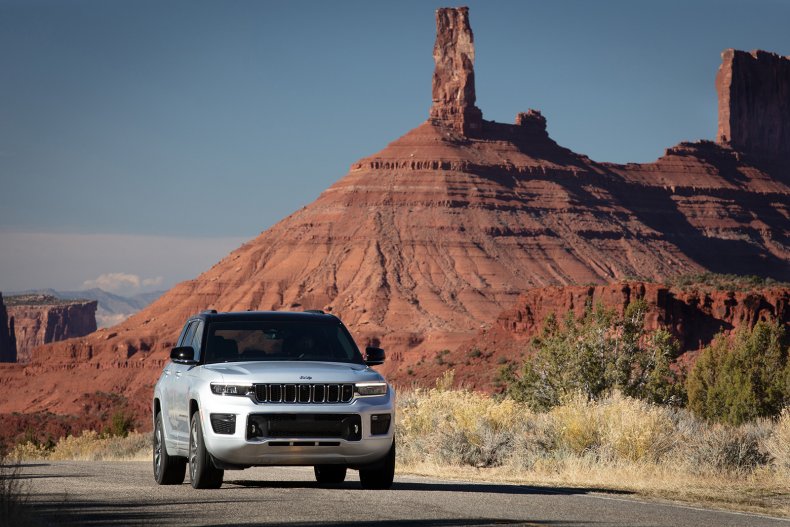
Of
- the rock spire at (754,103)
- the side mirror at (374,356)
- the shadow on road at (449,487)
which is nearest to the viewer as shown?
the side mirror at (374,356)

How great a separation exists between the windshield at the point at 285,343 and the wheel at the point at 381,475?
1165 millimetres

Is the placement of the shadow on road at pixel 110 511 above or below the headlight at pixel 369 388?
below

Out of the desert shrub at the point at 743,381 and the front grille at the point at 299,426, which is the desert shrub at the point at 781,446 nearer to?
the front grille at the point at 299,426

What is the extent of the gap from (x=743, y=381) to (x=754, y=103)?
463ft

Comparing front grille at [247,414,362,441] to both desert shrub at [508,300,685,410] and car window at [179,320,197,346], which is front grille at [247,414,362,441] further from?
desert shrub at [508,300,685,410]

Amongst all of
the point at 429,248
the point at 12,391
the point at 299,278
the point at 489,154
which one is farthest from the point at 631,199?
the point at 12,391

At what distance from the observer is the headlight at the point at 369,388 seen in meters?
13.6

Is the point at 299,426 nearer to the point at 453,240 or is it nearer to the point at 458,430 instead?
the point at 458,430

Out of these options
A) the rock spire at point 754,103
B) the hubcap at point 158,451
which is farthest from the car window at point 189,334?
the rock spire at point 754,103

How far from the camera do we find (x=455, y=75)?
150 m

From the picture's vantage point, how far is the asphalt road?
11.6m

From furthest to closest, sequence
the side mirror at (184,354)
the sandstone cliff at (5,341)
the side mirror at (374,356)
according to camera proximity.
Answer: the sandstone cliff at (5,341) → the side mirror at (184,354) → the side mirror at (374,356)

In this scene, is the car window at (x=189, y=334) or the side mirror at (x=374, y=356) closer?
the side mirror at (x=374, y=356)

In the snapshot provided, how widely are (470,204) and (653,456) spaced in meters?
115
